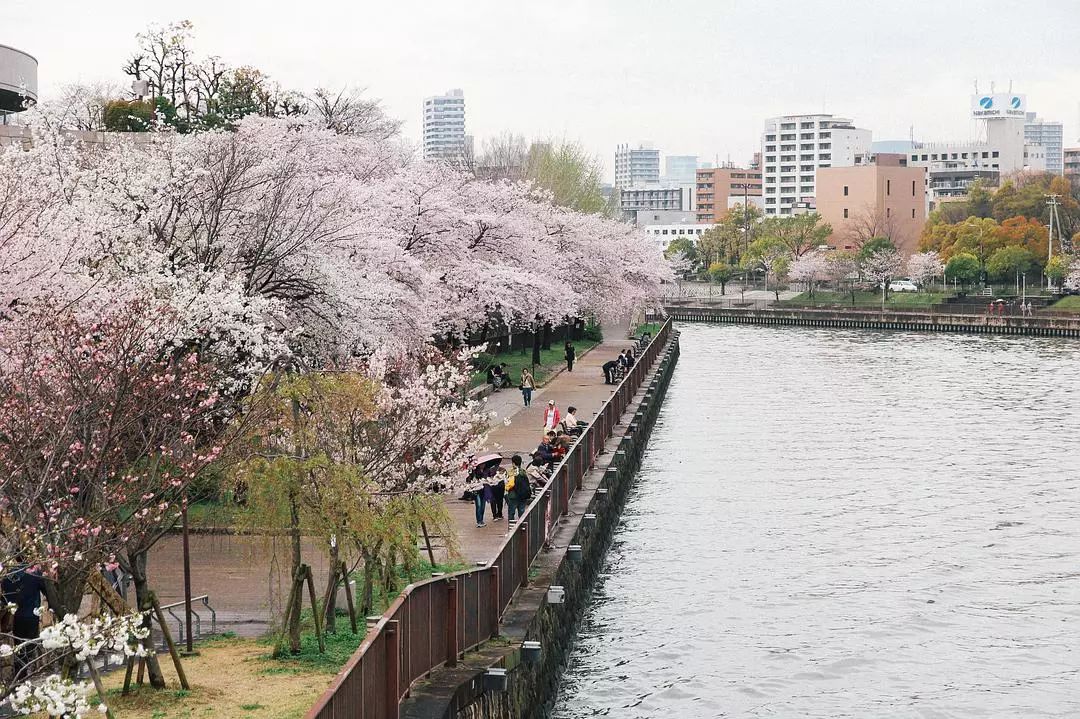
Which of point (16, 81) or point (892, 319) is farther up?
point (16, 81)

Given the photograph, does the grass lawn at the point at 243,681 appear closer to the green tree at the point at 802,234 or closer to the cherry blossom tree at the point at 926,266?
the cherry blossom tree at the point at 926,266

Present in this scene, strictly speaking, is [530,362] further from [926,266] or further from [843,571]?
[926,266]

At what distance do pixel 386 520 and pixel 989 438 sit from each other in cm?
3362

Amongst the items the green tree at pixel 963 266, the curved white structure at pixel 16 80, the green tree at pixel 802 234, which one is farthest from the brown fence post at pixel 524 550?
the green tree at pixel 802 234

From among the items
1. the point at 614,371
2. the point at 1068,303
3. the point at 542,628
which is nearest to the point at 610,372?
the point at 614,371

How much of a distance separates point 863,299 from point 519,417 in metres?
99.3

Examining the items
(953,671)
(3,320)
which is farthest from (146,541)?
(953,671)

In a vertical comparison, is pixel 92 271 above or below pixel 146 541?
above

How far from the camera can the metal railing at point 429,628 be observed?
10.2 m

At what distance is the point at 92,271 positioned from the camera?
23.4m

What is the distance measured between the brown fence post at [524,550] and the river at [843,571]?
198cm

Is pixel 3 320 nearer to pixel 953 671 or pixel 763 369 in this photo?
pixel 953 671

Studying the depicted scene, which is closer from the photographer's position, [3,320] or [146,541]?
[146,541]

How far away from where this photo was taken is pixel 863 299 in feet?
440
